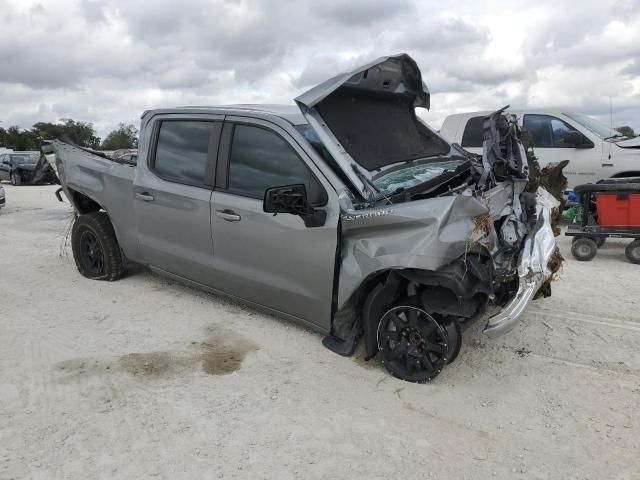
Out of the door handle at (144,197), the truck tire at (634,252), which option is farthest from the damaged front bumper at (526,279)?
the truck tire at (634,252)

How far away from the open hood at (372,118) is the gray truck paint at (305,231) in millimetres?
20

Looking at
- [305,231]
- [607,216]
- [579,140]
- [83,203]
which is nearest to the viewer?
[305,231]

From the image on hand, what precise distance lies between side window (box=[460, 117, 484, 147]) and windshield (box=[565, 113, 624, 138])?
1532mm

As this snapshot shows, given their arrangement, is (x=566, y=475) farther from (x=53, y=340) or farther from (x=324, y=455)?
(x=53, y=340)

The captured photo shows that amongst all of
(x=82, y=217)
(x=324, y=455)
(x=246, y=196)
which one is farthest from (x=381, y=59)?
(x=82, y=217)

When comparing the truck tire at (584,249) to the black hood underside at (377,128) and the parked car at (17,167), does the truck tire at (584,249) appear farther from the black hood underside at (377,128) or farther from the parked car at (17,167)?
the parked car at (17,167)

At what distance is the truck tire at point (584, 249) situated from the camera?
6.89m

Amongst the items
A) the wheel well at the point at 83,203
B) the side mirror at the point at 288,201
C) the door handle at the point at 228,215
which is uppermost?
the side mirror at the point at 288,201

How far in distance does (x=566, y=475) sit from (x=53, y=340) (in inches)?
146

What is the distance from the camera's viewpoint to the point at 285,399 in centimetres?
335

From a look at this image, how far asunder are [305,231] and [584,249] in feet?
15.7

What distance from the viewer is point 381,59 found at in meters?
4.02

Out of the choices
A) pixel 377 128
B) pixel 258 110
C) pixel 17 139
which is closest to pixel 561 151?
pixel 377 128

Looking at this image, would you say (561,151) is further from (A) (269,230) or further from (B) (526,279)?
(A) (269,230)
